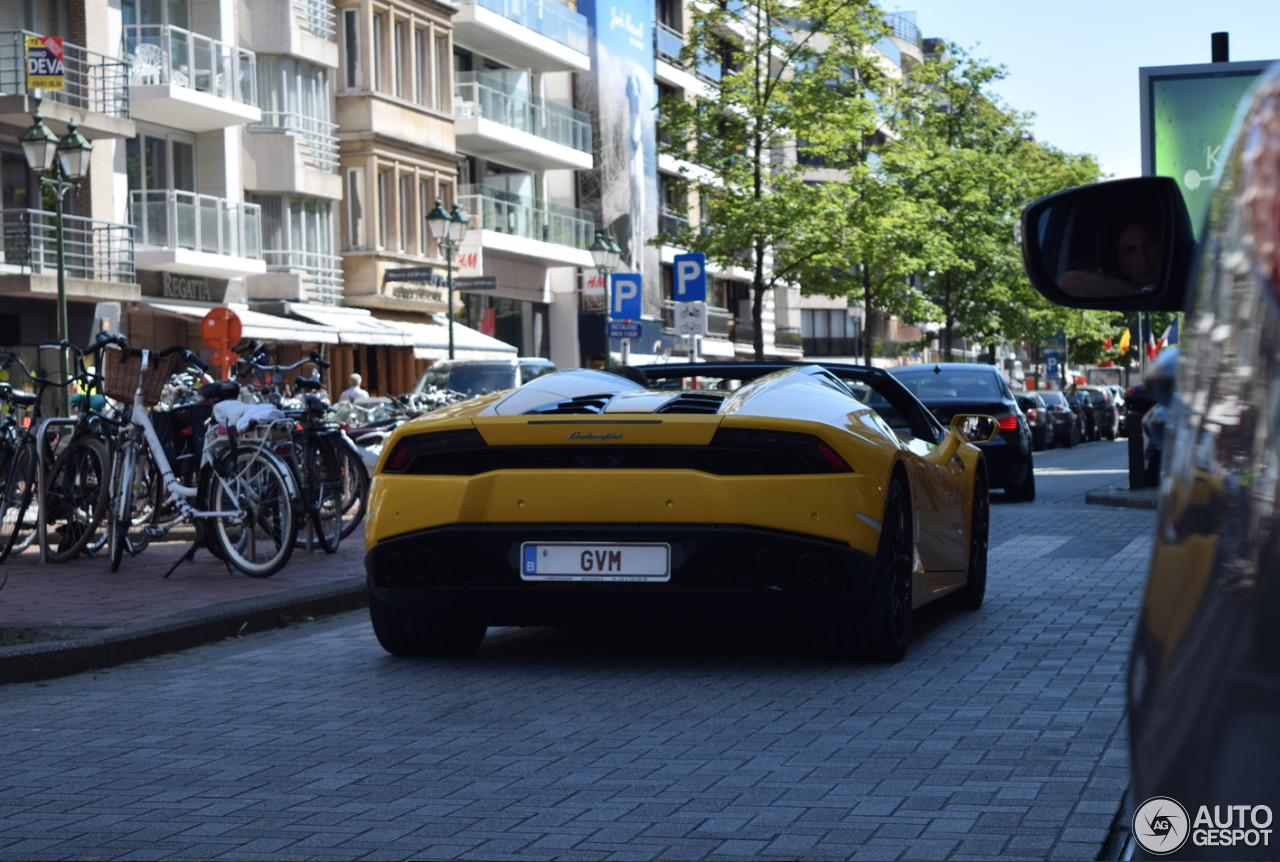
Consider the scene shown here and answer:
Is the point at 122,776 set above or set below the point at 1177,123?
below

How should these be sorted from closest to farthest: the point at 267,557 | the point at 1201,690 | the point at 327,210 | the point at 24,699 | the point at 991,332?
the point at 1201,690 → the point at 24,699 → the point at 267,557 → the point at 327,210 → the point at 991,332

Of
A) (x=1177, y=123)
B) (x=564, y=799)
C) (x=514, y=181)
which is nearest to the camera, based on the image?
(x=564, y=799)

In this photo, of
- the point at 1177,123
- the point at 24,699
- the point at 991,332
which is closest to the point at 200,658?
the point at 24,699

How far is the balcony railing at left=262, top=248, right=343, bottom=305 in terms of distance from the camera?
3985 centimetres

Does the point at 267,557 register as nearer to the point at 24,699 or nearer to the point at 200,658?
the point at 200,658

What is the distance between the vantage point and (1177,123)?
19.2 m

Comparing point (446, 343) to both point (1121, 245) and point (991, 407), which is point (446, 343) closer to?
point (991, 407)

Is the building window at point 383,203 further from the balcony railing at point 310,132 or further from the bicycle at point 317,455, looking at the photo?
the bicycle at point 317,455

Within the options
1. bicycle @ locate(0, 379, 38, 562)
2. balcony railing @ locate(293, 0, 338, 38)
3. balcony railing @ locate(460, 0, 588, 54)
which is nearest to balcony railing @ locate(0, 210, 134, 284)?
balcony railing @ locate(293, 0, 338, 38)

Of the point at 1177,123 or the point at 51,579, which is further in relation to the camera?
the point at 1177,123

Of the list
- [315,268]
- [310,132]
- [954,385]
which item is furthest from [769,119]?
[954,385]

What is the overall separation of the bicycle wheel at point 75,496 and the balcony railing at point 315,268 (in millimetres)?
27710

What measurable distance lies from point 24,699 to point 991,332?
2300 inches

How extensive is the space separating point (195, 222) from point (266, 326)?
2.49m
